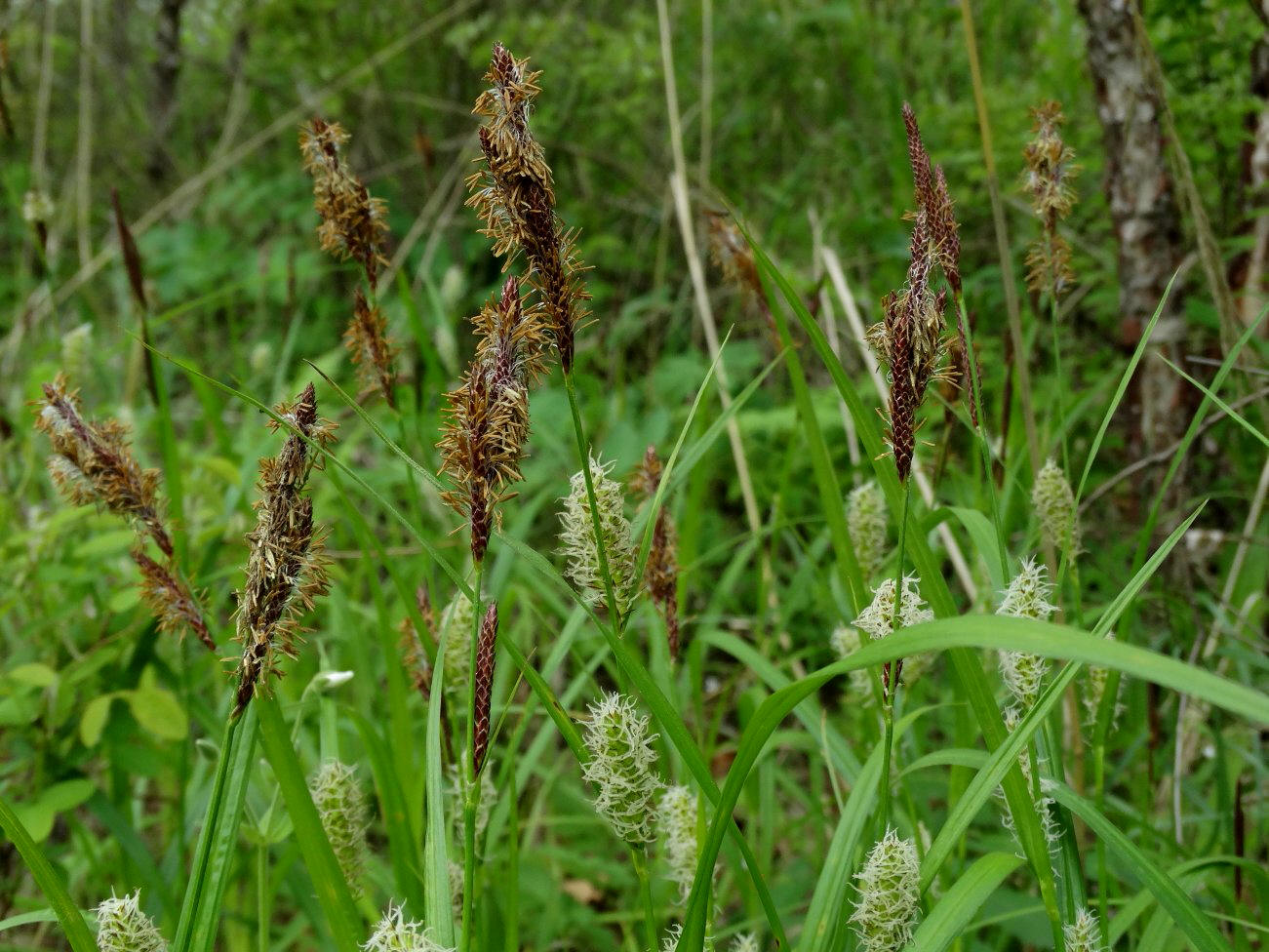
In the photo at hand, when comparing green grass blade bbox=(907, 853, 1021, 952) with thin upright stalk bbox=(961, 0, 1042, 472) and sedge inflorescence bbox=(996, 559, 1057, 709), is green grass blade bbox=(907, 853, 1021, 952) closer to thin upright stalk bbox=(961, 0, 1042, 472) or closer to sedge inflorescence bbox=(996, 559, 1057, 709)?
sedge inflorescence bbox=(996, 559, 1057, 709)

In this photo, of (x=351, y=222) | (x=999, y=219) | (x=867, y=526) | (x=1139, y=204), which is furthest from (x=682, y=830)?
(x=1139, y=204)

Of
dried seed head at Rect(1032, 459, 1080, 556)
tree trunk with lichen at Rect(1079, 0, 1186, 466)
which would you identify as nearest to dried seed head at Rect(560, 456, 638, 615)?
dried seed head at Rect(1032, 459, 1080, 556)

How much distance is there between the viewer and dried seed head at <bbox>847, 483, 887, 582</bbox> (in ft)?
5.17

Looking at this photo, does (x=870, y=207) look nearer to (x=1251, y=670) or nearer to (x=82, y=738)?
(x=1251, y=670)

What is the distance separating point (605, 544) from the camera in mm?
991

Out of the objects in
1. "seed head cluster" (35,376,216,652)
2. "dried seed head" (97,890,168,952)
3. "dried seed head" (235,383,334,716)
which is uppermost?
"seed head cluster" (35,376,216,652)

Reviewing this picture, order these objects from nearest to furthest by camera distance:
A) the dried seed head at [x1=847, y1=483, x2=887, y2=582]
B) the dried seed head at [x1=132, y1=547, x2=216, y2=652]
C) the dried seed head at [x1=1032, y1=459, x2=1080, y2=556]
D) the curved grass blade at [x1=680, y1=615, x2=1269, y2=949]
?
1. the curved grass blade at [x1=680, y1=615, x2=1269, y2=949]
2. the dried seed head at [x1=132, y1=547, x2=216, y2=652]
3. the dried seed head at [x1=1032, y1=459, x2=1080, y2=556]
4. the dried seed head at [x1=847, y1=483, x2=887, y2=582]

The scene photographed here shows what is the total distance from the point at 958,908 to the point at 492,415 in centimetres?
57

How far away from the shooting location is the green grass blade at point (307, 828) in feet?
3.35

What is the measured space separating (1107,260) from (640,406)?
186 cm

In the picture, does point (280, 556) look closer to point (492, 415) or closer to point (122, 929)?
point (492, 415)

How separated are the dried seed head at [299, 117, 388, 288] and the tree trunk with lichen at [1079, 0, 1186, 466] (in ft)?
5.78

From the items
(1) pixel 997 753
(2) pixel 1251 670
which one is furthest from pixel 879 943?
(2) pixel 1251 670

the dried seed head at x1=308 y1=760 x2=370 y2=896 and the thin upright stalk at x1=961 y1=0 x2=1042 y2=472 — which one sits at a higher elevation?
the thin upright stalk at x1=961 y1=0 x2=1042 y2=472
